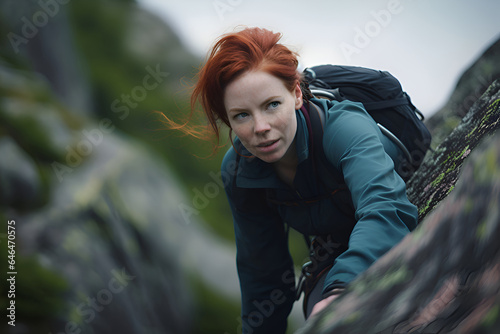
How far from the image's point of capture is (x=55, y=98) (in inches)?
118

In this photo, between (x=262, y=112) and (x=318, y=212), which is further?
(x=318, y=212)

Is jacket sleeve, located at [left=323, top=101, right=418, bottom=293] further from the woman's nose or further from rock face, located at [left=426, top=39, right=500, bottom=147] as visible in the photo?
rock face, located at [left=426, top=39, right=500, bottom=147]

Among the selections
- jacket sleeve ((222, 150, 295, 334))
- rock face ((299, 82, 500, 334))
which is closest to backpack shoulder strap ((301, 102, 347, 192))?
jacket sleeve ((222, 150, 295, 334))

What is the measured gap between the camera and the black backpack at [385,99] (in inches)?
46.9

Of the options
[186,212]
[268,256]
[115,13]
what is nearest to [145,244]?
[186,212]

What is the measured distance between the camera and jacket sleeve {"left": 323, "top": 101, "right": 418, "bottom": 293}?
0.74 m

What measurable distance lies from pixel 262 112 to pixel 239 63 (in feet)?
0.38

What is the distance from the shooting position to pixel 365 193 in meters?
0.83

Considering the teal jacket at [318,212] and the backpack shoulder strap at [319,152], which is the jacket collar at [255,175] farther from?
the backpack shoulder strap at [319,152]

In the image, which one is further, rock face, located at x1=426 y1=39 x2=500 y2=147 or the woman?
rock face, located at x1=426 y1=39 x2=500 y2=147

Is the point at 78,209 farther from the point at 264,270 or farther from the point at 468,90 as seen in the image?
the point at 468,90

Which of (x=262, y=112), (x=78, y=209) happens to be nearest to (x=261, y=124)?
(x=262, y=112)

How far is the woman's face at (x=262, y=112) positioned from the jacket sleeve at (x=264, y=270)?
329 millimetres

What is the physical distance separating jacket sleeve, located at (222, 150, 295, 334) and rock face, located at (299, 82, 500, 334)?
2.19 ft
